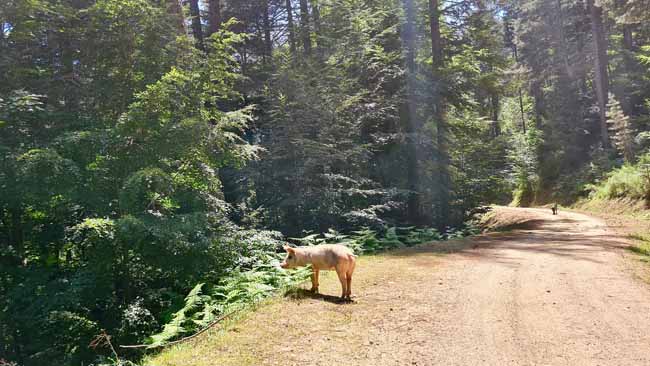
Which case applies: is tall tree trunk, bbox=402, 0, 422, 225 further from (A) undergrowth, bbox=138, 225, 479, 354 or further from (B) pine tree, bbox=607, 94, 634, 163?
(B) pine tree, bbox=607, 94, 634, 163

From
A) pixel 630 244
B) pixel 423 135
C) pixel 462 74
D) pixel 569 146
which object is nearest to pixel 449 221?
pixel 423 135

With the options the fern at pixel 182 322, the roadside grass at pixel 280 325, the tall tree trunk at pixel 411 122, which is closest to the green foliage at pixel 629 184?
the tall tree trunk at pixel 411 122

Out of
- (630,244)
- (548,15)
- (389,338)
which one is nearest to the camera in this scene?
(389,338)

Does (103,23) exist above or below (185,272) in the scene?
above

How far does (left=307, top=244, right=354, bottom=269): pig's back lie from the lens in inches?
284

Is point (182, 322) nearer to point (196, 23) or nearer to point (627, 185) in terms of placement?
point (196, 23)

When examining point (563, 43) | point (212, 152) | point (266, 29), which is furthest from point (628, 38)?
point (212, 152)

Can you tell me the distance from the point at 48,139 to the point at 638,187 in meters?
22.8

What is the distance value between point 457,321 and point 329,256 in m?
2.09

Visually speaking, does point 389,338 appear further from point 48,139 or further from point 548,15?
point 548,15

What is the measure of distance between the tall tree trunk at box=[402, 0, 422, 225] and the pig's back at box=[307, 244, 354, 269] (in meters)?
10.3

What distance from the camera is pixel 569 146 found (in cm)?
3434

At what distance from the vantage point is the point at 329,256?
727 centimetres

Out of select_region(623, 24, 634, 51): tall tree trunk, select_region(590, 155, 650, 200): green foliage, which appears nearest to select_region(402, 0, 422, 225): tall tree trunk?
select_region(590, 155, 650, 200): green foliage
